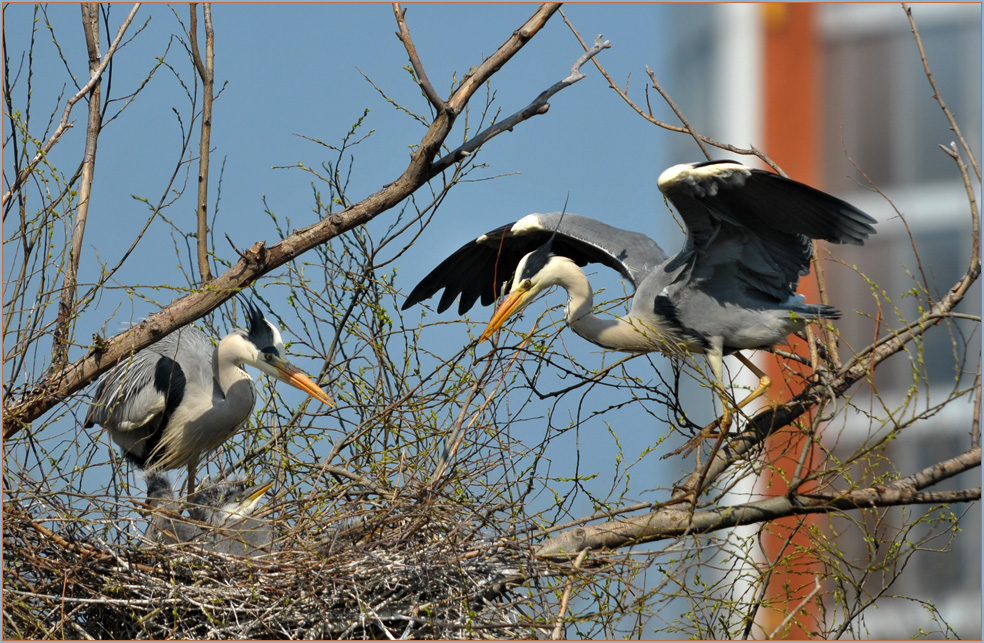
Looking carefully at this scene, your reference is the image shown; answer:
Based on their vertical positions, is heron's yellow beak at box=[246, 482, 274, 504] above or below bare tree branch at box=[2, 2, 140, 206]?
below

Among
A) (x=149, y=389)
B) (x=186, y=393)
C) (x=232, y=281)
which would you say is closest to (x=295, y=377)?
(x=186, y=393)

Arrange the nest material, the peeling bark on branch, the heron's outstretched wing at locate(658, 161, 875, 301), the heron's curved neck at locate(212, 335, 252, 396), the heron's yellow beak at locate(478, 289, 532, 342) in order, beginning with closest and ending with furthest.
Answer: the nest material < the peeling bark on branch < the heron's outstretched wing at locate(658, 161, 875, 301) < the heron's yellow beak at locate(478, 289, 532, 342) < the heron's curved neck at locate(212, 335, 252, 396)

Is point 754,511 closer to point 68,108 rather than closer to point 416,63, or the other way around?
point 416,63

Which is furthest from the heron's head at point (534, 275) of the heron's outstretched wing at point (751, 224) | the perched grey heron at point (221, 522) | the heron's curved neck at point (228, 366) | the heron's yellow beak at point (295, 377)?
the perched grey heron at point (221, 522)

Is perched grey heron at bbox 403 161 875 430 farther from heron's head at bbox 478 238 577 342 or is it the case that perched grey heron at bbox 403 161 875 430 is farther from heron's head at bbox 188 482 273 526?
heron's head at bbox 188 482 273 526

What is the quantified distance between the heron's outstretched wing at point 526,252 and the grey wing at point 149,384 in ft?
3.20

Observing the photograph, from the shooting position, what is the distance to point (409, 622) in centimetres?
327

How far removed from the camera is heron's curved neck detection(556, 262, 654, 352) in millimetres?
4570

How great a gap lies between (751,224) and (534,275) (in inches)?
36.4

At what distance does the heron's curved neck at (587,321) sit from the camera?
457 centimetres

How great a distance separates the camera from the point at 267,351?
15.1 feet

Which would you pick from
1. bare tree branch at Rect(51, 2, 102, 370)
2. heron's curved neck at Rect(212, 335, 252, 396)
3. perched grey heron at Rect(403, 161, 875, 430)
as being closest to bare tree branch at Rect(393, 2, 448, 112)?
perched grey heron at Rect(403, 161, 875, 430)

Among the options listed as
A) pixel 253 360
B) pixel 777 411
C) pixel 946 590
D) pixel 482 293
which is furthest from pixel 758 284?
pixel 946 590

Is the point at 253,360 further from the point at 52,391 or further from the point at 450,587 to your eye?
the point at 450,587
